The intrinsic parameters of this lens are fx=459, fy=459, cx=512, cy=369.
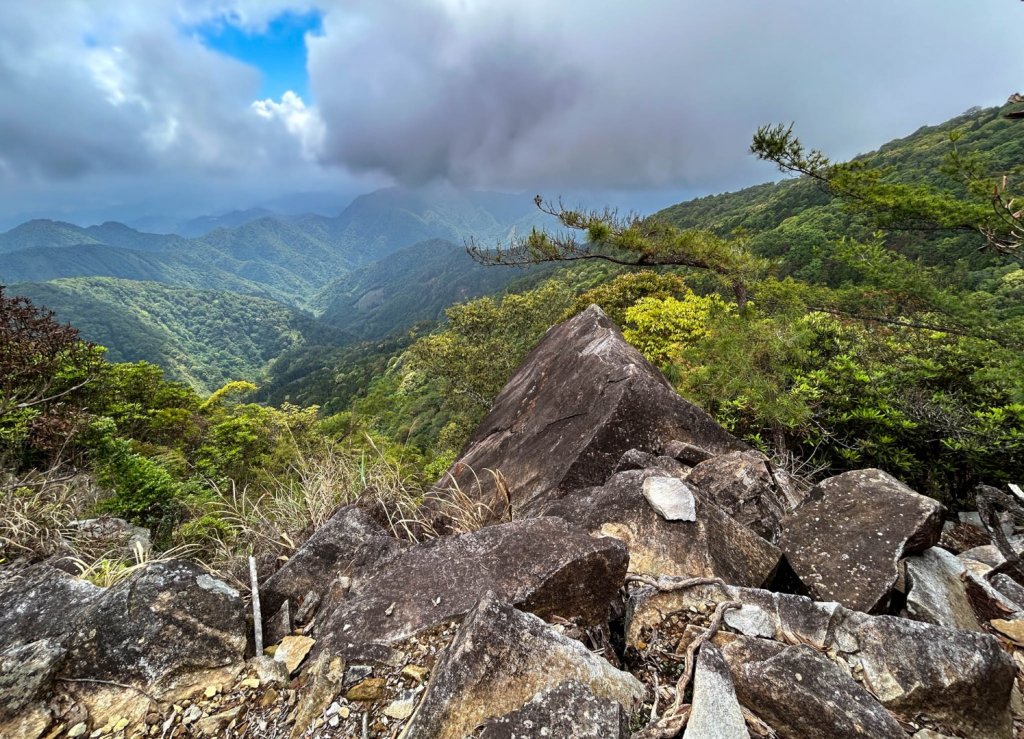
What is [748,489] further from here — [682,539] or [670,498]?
[682,539]

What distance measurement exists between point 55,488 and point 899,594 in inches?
478

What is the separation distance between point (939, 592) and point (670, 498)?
1.52 m

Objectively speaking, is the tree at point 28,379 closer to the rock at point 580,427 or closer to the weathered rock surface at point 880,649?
the rock at point 580,427

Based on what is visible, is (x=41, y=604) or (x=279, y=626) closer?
(x=41, y=604)

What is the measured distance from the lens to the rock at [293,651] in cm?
223

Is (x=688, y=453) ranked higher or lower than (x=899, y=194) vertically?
lower

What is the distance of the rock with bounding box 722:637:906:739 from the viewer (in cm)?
164

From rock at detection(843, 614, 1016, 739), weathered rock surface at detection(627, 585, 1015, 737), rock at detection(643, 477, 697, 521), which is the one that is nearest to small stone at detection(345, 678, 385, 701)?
weathered rock surface at detection(627, 585, 1015, 737)

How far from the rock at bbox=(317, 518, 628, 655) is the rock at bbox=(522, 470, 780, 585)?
42 centimetres

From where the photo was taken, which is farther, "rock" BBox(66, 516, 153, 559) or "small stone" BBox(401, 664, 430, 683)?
"rock" BBox(66, 516, 153, 559)

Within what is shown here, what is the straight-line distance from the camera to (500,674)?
180 centimetres

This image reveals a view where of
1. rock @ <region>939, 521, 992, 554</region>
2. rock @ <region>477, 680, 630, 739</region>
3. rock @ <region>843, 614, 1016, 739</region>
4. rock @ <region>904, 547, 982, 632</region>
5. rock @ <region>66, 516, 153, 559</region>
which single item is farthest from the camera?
rock @ <region>66, 516, 153, 559</region>

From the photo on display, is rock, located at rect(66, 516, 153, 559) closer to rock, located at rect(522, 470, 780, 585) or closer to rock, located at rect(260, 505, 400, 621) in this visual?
rock, located at rect(260, 505, 400, 621)

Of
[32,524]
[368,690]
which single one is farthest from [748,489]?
[32,524]
